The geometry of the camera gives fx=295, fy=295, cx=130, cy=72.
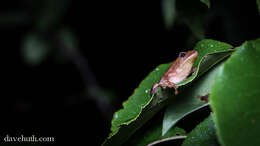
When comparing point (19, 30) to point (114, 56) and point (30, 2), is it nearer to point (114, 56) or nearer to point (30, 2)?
point (30, 2)

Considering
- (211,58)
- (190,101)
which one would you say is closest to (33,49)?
(190,101)

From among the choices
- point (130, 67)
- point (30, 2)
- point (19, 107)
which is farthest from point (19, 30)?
point (130, 67)

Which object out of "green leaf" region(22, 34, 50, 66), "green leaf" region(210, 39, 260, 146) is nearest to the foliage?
"green leaf" region(210, 39, 260, 146)

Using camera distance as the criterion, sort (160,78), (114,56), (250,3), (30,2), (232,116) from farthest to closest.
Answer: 1. (114,56)
2. (30,2)
3. (250,3)
4. (160,78)
5. (232,116)

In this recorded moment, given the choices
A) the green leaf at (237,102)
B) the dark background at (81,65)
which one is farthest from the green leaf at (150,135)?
the dark background at (81,65)

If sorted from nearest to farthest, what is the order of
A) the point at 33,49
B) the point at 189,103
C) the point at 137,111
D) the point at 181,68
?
the point at 189,103
the point at 137,111
the point at 181,68
the point at 33,49

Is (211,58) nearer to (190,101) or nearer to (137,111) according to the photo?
(190,101)

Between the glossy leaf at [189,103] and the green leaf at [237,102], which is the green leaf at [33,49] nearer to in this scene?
the glossy leaf at [189,103]

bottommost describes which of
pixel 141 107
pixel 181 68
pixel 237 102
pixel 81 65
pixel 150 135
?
pixel 237 102
